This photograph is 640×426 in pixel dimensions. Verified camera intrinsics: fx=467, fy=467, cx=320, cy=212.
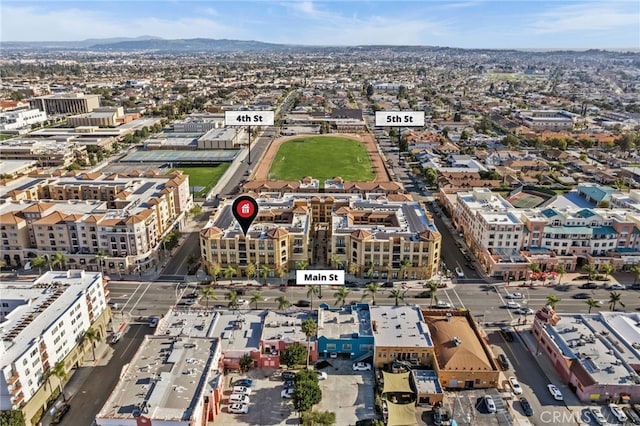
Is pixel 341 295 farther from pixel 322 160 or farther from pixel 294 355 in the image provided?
pixel 322 160

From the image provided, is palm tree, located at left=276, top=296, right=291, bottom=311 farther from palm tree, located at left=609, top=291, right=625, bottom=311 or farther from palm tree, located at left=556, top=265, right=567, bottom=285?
palm tree, located at left=609, top=291, right=625, bottom=311

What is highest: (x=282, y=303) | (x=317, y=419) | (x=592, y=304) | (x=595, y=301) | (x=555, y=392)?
(x=282, y=303)

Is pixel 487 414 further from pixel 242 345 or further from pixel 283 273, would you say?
pixel 283 273

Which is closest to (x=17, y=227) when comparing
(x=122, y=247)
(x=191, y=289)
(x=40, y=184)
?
(x=122, y=247)

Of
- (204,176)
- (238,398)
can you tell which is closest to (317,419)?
(238,398)

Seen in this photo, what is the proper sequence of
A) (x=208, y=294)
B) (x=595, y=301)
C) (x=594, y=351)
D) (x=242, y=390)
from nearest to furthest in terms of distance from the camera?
(x=242, y=390), (x=594, y=351), (x=208, y=294), (x=595, y=301)

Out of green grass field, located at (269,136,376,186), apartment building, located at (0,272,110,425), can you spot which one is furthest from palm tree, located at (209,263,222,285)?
green grass field, located at (269,136,376,186)

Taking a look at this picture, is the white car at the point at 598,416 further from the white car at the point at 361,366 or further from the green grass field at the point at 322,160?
the green grass field at the point at 322,160

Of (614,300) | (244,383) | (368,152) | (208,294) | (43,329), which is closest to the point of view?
(43,329)
